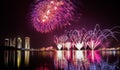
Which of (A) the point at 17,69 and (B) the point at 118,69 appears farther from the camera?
Answer: (A) the point at 17,69

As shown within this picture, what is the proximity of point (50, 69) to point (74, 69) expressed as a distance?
1.37 m

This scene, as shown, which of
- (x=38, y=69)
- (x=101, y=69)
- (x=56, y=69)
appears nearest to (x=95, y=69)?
(x=101, y=69)

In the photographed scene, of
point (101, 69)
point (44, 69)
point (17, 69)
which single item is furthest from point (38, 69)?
point (101, 69)

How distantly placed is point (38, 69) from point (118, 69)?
14.8 ft

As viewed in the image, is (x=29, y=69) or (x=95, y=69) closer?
(x=95, y=69)

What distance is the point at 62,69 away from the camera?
14648mm

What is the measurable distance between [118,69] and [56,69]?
3464mm

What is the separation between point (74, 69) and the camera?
14.4 metres

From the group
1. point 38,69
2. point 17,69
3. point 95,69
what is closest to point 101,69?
point 95,69

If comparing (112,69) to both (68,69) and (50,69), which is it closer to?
(68,69)

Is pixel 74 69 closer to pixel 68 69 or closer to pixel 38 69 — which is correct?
pixel 68 69

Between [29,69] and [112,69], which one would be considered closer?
[112,69]

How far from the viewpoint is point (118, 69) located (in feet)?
46.6

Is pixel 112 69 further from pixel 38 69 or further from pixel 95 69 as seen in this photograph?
pixel 38 69
